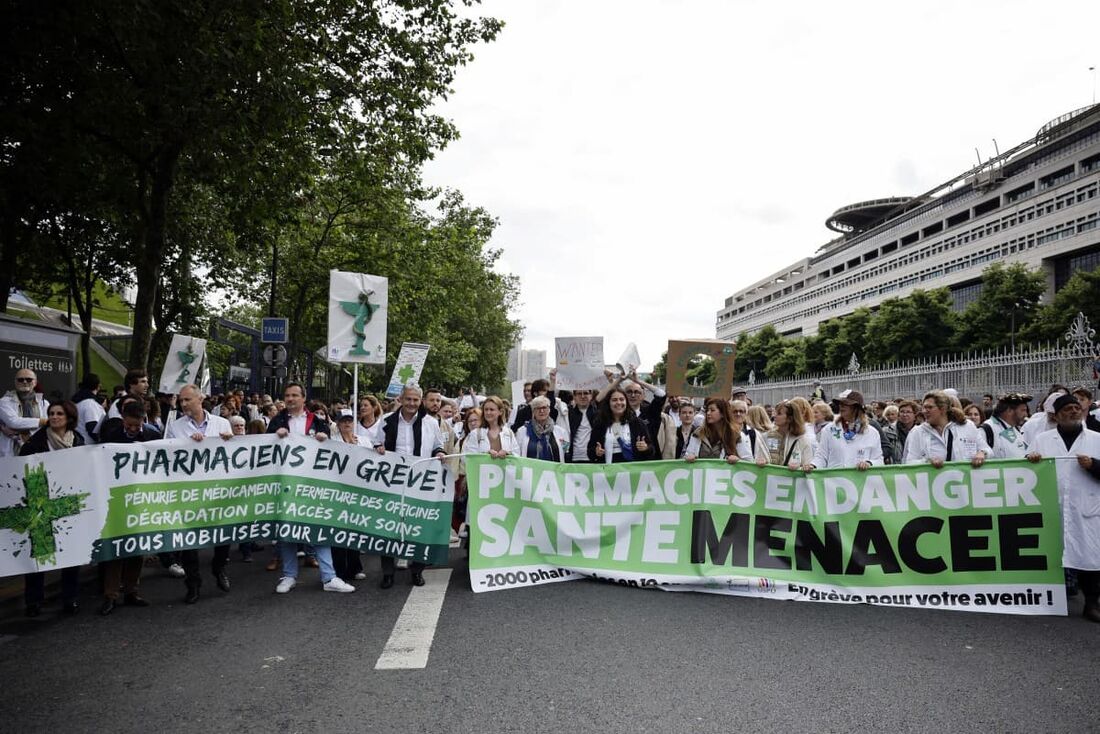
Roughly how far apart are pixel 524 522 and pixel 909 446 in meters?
4.00

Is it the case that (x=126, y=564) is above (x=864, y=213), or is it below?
below

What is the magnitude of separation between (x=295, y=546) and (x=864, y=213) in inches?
4147

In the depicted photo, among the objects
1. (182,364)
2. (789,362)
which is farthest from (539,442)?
(789,362)

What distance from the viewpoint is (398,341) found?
3070 centimetres

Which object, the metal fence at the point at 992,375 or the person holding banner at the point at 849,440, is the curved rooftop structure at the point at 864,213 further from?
the person holding banner at the point at 849,440

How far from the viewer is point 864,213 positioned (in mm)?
100625

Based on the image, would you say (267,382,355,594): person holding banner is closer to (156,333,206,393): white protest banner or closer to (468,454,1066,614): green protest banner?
(468,454,1066,614): green protest banner

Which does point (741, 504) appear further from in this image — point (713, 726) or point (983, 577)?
point (713, 726)

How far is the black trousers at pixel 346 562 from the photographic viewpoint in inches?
281

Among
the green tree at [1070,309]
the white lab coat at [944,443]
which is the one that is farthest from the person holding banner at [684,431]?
the green tree at [1070,309]

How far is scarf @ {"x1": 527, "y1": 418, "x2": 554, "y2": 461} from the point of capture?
787 centimetres

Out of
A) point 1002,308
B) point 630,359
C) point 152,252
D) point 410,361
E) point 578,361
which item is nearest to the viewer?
point 630,359

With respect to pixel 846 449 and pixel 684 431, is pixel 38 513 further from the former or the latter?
pixel 846 449

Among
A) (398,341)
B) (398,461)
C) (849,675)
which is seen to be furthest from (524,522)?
(398,341)
